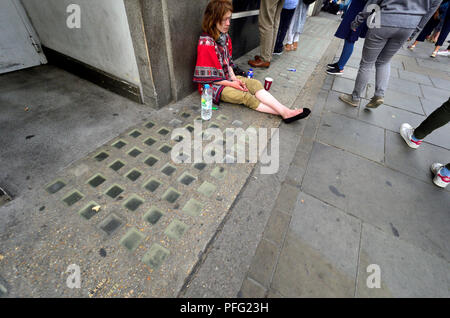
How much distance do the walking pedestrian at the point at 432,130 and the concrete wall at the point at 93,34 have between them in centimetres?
381

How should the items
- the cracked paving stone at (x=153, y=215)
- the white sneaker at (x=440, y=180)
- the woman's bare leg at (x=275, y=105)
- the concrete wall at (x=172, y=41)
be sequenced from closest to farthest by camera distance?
1. the cracked paving stone at (x=153, y=215)
2. the white sneaker at (x=440, y=180)
3. the concrete wall at (x=172, y=41)
4. the woman's bare leg at (x=275, y=105)

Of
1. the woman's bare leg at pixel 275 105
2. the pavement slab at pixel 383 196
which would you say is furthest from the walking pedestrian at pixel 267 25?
the pavement slab at pixel 383 196

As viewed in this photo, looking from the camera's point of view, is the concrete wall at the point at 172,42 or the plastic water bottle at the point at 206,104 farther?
the plastic water bottle at the point at 206,104

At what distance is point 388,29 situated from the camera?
8.44 feet

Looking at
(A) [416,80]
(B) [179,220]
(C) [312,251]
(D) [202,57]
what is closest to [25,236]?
(B) [179,220]

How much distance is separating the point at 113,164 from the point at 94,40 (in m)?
2.06

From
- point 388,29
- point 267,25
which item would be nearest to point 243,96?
point 388,29

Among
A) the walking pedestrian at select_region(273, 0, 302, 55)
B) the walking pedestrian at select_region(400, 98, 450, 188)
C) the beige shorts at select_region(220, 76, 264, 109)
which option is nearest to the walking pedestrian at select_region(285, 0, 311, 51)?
the walking pedestrian at select_region(273, 0, 302, 55)

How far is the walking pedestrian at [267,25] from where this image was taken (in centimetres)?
405

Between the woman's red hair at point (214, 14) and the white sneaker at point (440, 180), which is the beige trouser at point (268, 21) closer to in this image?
the woman's red hair at point (214, 14)

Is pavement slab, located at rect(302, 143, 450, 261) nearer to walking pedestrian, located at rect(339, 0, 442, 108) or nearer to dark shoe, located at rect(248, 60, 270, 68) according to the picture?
walking pedestrian, located at rect(339, 0, 442, 108)

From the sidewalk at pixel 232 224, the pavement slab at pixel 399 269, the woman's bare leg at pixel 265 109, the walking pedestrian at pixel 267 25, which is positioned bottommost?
the pavement slab at pixel 399 269

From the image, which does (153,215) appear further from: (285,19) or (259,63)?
(285,19)

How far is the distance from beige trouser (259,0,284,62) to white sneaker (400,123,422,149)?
9.84 ft
